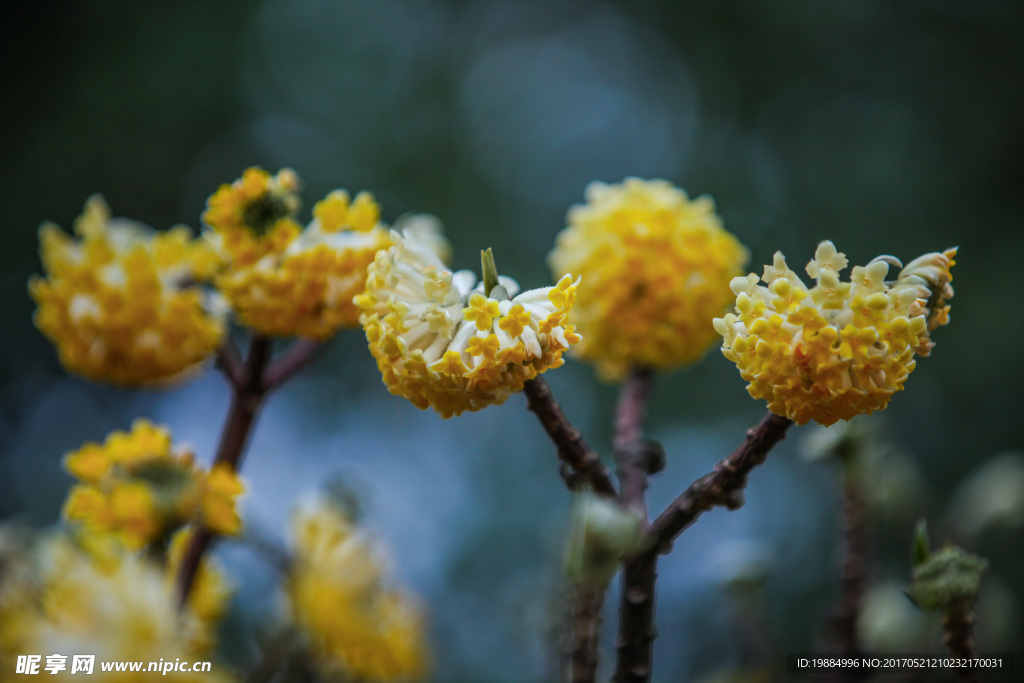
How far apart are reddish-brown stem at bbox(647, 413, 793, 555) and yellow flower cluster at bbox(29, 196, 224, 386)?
1.91 feet

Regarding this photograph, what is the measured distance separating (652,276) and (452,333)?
1.10 ft

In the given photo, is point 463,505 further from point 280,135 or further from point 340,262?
point 340,262

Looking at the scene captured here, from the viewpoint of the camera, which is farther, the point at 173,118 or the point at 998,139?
the point at 173,118

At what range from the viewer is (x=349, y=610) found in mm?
979

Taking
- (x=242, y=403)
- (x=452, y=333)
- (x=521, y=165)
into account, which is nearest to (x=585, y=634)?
(x=452, y=333)

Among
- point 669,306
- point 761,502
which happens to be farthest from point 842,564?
point 761,502

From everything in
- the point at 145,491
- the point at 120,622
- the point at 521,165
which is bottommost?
the point at 120,622

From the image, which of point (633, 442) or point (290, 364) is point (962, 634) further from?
point (290, 364)

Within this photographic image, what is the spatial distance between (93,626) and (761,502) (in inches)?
108

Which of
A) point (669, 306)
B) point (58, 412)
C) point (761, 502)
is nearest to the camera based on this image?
point (669, 306)

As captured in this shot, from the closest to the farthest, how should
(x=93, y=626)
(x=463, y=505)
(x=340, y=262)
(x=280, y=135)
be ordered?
1. (x=93, y=626)
2. (x=340, y=262)
3. (x=463, y=505)
4. (x=280, y=135)

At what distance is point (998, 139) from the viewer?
3.13 metres

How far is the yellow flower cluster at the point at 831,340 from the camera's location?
0.56 meters

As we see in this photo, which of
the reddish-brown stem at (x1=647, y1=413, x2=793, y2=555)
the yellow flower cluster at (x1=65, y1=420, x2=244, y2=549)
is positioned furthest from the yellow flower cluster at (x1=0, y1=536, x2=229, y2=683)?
the reddish-brown stem at (x1=647, y1=413, x2=793, y2=555)
